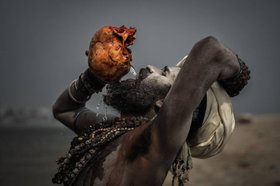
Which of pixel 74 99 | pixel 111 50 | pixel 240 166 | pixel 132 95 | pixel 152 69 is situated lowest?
pixel 240 166

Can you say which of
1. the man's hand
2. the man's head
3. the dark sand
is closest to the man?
the man's head

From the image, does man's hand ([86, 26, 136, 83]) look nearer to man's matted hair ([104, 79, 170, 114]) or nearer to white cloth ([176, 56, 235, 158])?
man's matted hair ([104, 79, 170, 114])

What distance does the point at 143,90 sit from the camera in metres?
2.31

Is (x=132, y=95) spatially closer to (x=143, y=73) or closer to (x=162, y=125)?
(x=143, y=73)

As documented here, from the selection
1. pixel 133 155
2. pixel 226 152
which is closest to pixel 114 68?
pixel 133 155

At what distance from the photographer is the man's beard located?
229 cm

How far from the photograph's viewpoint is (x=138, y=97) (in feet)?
7.59

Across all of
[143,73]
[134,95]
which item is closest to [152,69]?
[143,73]

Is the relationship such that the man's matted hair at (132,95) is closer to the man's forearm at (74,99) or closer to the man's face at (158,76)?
the man's face at (158,76)

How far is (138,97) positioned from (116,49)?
26 cm

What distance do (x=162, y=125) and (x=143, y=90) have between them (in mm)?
406

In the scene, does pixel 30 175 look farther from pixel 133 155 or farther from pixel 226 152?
pixel 133 155

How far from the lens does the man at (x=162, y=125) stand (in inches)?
75.4

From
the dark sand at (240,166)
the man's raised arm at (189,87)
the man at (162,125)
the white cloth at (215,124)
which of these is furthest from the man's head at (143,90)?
the dark sand at (240,166)
